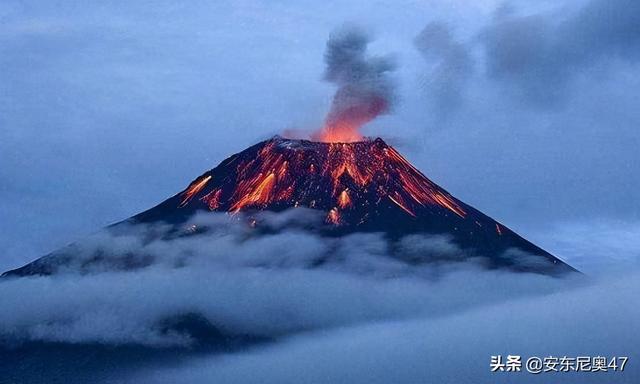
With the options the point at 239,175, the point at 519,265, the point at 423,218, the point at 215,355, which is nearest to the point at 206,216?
the point at 239,175

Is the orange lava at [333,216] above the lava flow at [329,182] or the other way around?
the other way around

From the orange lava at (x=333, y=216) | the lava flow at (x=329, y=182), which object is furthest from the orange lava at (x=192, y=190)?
the orange lava at (x=333, y=216)

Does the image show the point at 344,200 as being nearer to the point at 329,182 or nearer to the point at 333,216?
the point at 333,216

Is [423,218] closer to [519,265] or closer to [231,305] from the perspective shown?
[519,265]

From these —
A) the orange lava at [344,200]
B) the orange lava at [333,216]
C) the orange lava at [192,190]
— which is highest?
the orange lava at [192,190]

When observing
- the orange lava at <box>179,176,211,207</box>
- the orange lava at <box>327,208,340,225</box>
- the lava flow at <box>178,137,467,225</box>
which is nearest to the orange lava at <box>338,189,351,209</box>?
the lava flow at <box>178,137,467,225</box>

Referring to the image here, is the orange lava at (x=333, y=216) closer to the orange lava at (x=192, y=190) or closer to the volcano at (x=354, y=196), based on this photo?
the volcano at (x=354, y=196)
